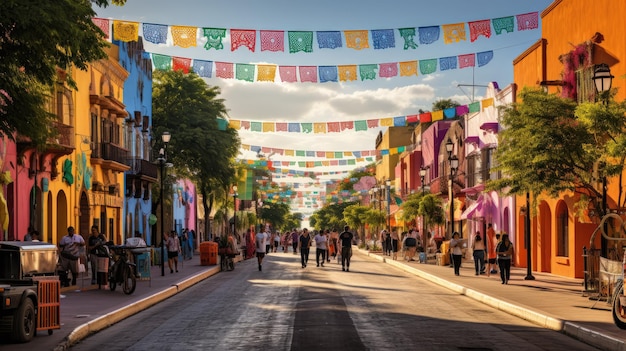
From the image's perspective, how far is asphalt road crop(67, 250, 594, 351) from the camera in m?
14.3

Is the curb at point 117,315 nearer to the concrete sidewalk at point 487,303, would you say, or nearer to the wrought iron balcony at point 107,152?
the concrete sidewalk at point 487,303

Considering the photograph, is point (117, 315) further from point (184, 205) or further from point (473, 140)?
point (184, 205)

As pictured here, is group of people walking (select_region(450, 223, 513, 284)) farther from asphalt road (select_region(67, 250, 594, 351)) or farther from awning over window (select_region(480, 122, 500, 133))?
awning over window (select_region(480, 122, 500, 133))

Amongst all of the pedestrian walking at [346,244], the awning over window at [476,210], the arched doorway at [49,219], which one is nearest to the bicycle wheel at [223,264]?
the pedestrian walking at [346,244]

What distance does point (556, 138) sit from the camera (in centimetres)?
2364

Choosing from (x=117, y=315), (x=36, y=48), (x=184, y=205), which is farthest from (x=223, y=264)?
(x=184, y=205)

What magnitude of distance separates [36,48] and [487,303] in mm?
12877

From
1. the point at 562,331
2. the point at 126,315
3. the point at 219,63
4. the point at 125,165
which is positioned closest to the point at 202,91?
the point at 125,165

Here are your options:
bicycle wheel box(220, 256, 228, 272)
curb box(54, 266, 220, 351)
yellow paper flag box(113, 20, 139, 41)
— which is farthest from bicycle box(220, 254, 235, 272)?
yellow paper flag box(113, 20, 139, 41)

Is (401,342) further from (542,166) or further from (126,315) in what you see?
(542,166)

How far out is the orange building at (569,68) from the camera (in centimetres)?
2894

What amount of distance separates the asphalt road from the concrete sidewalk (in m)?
0.29

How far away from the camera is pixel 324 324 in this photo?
16859 millimetres

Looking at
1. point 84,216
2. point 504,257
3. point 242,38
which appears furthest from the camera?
point 84,216
